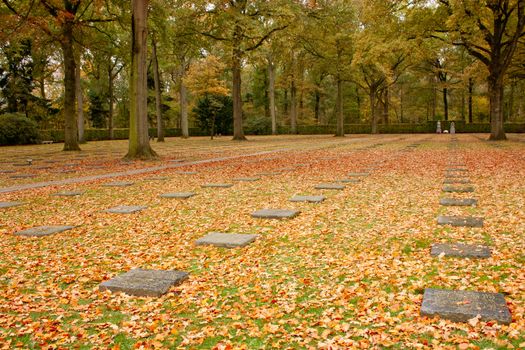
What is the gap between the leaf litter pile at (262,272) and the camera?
230cm

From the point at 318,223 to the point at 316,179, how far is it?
3898 mm

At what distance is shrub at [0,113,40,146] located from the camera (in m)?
27.0

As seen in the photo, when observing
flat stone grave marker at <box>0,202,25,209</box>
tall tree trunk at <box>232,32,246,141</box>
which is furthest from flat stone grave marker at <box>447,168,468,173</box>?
tall tree trunk at <box>232,32,246,141</box>

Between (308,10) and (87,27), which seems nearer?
(87,27)

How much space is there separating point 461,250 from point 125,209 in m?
4.17

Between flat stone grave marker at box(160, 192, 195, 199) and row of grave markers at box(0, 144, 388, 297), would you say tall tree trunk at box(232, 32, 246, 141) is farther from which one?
row of grave markers at box(0, 144, 388, 297)

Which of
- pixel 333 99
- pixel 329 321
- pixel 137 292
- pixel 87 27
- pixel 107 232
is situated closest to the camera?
pixel 329 321

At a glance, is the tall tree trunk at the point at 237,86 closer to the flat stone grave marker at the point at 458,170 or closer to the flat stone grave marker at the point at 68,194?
the flat stone grave marker at the point at 458,170

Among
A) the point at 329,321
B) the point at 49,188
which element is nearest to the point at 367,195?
the point at 329,321

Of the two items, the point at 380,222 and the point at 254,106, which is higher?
the point at 254,106

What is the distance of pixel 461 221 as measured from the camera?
181 inches

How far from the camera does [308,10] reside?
23703 mm

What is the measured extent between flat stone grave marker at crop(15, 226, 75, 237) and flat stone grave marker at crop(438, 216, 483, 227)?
4.14 m

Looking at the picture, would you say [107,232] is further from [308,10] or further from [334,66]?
[334,66]
